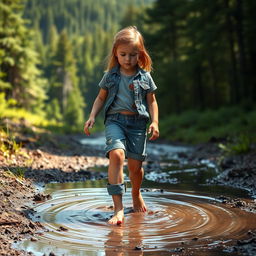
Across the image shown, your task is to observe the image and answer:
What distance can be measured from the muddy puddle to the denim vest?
3.68 feet

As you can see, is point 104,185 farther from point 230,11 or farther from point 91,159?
point 230,11

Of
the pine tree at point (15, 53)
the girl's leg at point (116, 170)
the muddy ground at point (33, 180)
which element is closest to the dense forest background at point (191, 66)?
the pine tree at point (15, 53)

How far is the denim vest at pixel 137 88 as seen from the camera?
4660 millimetres

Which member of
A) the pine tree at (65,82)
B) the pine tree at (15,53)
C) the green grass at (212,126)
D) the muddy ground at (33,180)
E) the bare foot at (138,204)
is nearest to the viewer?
the muddy ground at (33,180)

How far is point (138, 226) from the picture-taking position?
375cm

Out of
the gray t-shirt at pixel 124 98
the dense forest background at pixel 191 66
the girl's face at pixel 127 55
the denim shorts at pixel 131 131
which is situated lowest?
the denim shorts at pixel 131 131

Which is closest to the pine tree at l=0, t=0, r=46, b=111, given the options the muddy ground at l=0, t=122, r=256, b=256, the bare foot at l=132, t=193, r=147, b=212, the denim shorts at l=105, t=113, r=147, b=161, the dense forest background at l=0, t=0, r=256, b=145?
the dense forest background at l=0, t=0, r=256, b=145

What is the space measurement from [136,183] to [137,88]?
43.3 inches

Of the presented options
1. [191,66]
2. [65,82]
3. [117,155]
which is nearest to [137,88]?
[117,155]

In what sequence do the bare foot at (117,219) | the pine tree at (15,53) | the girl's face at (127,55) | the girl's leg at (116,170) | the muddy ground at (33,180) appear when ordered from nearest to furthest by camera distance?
the muddy ground at (33,180), the bare foot at (117,219), the girl's leg at (116,170), the girl's face at (127,55), the pine tree at (15,53)

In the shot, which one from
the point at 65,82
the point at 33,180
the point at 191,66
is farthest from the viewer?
the point at 65,82

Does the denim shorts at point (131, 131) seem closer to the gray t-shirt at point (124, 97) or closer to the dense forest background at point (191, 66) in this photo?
the gray t-shirt at point (124, 97)

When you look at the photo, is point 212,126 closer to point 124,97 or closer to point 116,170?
point 124,97

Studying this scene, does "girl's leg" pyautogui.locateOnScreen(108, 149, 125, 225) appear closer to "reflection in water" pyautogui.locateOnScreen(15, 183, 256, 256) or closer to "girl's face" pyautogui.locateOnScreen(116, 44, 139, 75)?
"reflection in water" pyautogui.locateOnScreen(15, 183, 256, 256)
